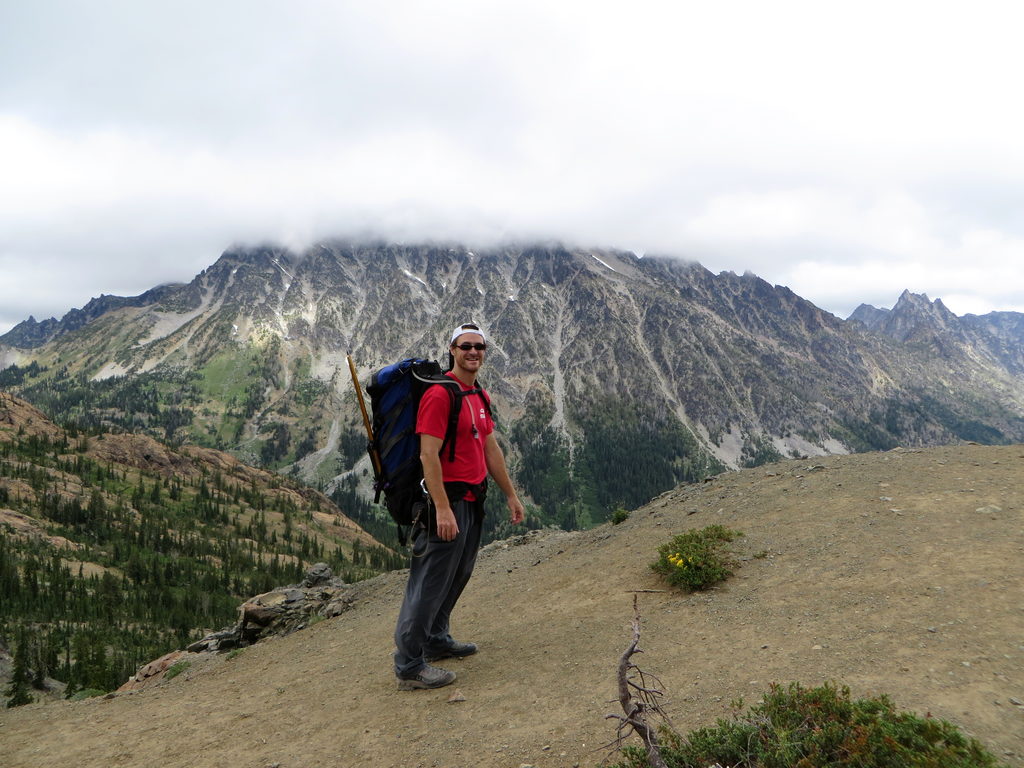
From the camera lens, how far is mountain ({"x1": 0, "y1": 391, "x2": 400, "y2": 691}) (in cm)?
9738

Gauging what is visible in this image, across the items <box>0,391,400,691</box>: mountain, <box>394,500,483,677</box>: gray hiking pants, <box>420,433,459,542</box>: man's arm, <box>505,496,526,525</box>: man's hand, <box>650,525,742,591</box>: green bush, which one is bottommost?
<box>0,391,400,691</box>: mountain

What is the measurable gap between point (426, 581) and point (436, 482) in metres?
1.60

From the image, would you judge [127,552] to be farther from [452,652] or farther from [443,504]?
[443,504]

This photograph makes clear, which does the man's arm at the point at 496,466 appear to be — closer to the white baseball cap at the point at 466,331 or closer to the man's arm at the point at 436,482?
the man's arm at the point at 436,482

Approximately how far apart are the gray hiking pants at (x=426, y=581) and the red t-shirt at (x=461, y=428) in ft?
1.76

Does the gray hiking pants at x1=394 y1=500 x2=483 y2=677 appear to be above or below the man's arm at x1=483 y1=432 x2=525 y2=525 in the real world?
below

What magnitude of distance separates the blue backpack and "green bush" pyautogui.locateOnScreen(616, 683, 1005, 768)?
4259 millimetres

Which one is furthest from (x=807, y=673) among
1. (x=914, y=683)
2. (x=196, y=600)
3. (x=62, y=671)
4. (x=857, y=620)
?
(x=196, y=600)

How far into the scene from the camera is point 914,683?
591 cm

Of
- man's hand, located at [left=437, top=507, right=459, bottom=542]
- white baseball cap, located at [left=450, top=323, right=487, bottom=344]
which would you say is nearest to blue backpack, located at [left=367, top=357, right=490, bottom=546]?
man's hand, located at [left=437, top=507, right=459, bottom=542]

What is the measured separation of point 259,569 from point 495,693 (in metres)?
160

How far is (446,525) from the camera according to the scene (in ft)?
23.9

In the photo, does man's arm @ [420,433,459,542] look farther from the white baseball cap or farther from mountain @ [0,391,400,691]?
mountain @ [0,391,400,691]

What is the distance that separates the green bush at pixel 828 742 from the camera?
398cm
